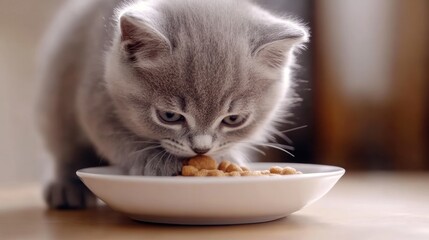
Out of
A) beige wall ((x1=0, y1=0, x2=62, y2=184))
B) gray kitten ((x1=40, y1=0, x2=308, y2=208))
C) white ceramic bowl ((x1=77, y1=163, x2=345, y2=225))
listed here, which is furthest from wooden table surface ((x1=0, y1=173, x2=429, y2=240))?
beige wall ((x1=0, y1=0, x2=62, y2=184))

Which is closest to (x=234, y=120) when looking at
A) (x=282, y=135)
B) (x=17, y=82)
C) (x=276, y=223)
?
(x=276, y=223)

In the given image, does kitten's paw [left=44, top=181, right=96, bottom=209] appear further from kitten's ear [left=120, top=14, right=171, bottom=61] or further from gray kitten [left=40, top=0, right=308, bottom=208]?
kitten's ear [left=120, top=14, right=171, bottom=61]

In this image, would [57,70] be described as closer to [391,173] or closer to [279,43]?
[279,43]

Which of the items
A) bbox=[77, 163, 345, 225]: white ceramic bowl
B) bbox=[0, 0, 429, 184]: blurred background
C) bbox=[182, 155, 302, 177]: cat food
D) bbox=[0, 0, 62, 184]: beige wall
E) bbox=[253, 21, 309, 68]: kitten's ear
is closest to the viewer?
bbox=[77, 163, 345, 225]: white ceramic bowl

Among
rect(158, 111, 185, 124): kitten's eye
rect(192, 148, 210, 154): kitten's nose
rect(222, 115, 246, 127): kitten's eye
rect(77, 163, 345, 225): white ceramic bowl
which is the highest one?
rect(158, 111, 185, 124): kitten's eye

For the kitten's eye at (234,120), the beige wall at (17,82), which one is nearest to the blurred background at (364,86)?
the beige wall at (17,82)

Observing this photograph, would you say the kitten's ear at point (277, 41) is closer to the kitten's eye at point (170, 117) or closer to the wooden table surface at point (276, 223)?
the kitten's eye at point (170, 117)

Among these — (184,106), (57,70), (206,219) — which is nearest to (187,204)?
(206,219)

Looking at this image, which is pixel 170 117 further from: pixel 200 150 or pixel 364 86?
pixel 364 86
